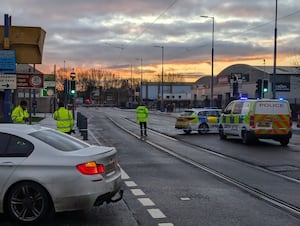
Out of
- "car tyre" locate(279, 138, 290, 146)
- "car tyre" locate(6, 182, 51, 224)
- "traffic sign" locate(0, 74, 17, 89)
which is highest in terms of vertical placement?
"traffic sign" locate(0, 74, 17, 89)

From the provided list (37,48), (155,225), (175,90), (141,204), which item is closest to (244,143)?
(37,48)

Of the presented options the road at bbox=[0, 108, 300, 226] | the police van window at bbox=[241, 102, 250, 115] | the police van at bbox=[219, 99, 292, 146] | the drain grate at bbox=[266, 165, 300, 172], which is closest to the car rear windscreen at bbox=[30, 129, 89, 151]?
the road at bbox=[0, 108, 300, 226]

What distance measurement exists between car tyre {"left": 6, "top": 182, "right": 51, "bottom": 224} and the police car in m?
20.6

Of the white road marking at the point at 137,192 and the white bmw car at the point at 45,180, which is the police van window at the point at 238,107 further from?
the white bmw car at the point at 45,180

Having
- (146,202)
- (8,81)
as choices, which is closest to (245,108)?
(8,81)

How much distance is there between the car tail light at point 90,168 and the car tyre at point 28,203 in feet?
1.93

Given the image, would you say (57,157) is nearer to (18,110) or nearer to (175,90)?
(18,110)

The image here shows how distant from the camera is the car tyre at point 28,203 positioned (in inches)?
272

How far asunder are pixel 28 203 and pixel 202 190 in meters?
3.96

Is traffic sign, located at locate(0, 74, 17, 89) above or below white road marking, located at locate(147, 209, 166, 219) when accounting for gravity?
above

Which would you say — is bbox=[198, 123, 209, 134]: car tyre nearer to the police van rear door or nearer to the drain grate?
the police van rear door

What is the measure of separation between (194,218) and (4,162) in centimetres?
284

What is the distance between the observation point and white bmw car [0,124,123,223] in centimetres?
685

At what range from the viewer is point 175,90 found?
167625 mm
